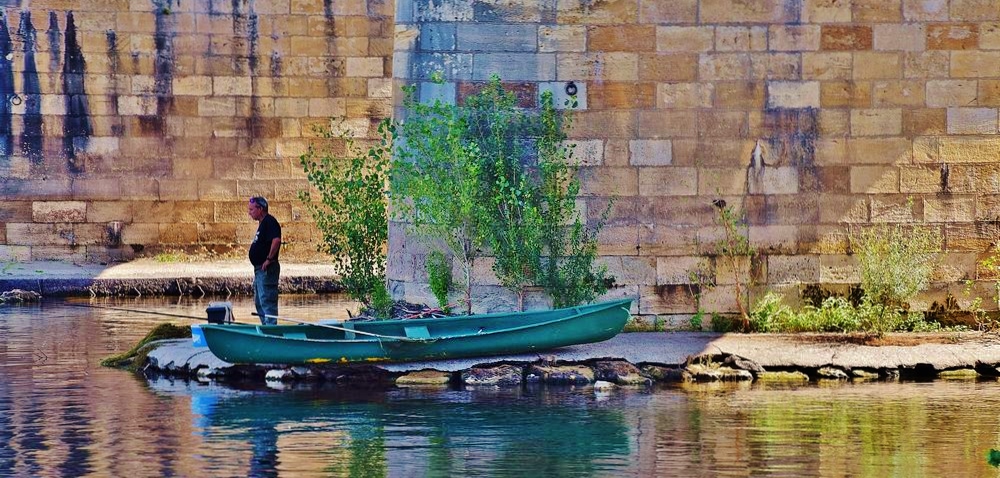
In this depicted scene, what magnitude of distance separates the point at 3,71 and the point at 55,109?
83 centimetres

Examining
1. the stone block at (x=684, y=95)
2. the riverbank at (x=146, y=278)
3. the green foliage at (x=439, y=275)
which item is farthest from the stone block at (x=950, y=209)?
the riverbank at (x=146, y=278)

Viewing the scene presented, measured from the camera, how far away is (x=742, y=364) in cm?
1739

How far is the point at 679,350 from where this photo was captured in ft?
57.3

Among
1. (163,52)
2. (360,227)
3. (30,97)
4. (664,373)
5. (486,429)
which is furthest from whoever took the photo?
(163,52)

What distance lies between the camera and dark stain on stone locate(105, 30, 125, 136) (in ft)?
85.5

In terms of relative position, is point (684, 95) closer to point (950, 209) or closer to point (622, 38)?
point (622, 38)

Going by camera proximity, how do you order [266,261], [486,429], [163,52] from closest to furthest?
1. [486,429]
2. [266,261]
3. [163,52]

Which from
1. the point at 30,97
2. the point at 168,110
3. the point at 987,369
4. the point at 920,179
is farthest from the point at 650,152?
the point at 30,97

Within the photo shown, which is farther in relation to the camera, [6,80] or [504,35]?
[6,80]

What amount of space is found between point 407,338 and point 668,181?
10.4 feet

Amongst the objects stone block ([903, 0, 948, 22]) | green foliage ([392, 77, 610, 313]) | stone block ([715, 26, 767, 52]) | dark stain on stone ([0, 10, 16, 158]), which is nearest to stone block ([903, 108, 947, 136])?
stone block ([903, 0, 948, 22])

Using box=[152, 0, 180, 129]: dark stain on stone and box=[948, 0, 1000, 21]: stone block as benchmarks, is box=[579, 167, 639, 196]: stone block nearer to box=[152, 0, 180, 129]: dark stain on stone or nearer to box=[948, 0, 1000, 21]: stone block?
box=[948, 0, 1000, 21]: stone block

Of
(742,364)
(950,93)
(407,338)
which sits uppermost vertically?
(950,93)

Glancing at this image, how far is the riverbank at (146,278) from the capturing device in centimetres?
2498
